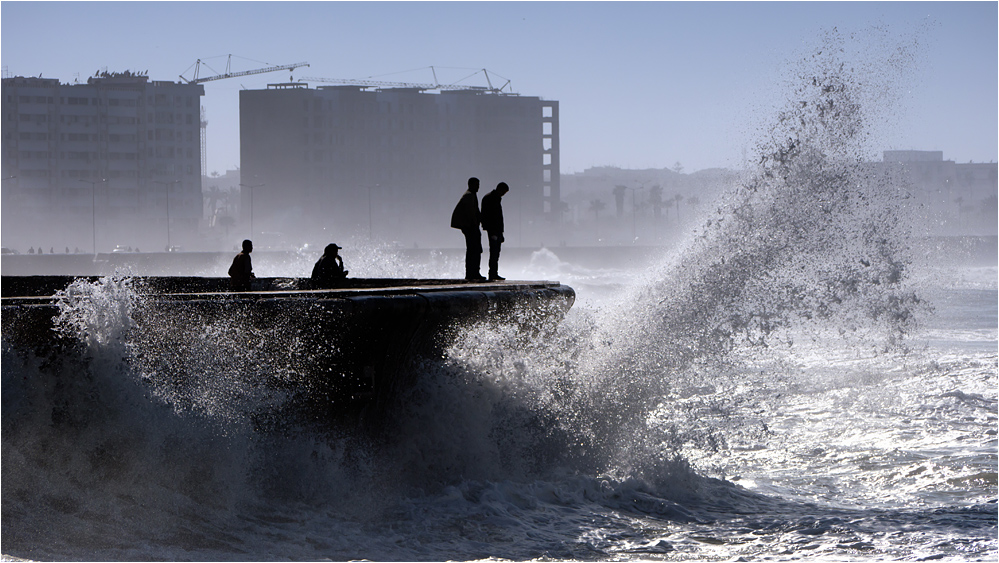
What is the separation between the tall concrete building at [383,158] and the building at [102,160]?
356 inches

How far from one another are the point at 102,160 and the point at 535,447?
128m

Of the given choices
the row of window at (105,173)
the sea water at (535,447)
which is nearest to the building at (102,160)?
the row of window at (105,173)

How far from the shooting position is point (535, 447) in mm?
8016

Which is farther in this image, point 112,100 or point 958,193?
point 958,193

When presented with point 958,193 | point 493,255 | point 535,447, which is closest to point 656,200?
point 958,193

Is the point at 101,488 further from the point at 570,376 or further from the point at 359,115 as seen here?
the point at 359,115

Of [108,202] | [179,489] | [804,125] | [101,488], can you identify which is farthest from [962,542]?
[108,202]

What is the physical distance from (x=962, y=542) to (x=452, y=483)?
3658 mm

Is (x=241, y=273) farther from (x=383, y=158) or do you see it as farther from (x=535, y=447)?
(x=383, y=158)

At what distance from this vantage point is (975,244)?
105 m

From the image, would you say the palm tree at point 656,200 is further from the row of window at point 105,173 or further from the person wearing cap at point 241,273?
the person wearing cap at point 241,273

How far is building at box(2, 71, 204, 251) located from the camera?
4653 inches

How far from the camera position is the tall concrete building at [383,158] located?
133 meters

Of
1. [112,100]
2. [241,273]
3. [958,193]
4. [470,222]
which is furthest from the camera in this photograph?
[958,193]
